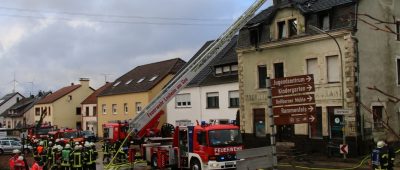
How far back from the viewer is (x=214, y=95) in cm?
4044

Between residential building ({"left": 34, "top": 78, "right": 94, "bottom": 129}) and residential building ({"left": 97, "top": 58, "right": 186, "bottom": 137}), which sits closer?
residential building ({"left": 97, "top": 58, "right": 186, "bottom": 137})

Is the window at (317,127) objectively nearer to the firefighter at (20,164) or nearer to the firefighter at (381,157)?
the firefighter at (381,157)

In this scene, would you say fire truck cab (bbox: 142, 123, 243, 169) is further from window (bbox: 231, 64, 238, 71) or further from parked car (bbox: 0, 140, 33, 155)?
parked car (bbox: 0, 140, 33, 155)

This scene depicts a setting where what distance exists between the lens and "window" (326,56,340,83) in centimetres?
2789

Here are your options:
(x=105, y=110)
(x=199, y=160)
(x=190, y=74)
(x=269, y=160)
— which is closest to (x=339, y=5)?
(x=190, y=74)

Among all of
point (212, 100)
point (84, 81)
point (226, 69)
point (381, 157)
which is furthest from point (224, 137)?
point (84, 81)

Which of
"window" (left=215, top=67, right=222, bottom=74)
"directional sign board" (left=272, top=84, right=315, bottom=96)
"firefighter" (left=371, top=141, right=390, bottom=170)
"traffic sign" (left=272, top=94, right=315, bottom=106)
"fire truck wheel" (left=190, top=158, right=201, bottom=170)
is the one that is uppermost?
"window" (left=215, top=67, right=222, bottom=74)

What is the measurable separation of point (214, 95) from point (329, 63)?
1370 centimetres

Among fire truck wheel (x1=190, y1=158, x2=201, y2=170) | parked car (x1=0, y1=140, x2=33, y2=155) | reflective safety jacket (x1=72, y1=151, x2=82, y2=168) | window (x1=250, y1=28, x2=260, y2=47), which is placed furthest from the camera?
parked car (x1=0, y1=140, x2=33, y2=155)

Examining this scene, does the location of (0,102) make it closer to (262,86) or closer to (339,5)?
(262,86)

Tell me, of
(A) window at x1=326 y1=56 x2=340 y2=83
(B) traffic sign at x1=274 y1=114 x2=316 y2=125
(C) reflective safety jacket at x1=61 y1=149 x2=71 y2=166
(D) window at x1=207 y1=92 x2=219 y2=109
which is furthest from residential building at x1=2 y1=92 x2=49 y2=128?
(B) traffic sign at x1=274 y1=114 x2=316 y2=125

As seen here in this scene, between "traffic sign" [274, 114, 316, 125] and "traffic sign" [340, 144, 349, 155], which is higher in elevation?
"traffic sign" [274, 114, 316, 125]

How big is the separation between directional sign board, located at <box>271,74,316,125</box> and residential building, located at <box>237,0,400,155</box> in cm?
1602

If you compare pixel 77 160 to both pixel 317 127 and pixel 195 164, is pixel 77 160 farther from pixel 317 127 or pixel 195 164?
pixel 317 127
